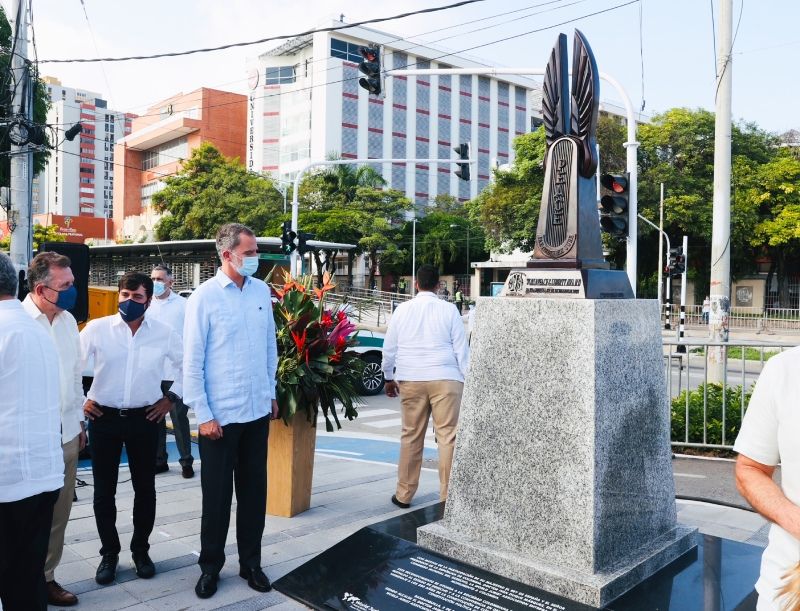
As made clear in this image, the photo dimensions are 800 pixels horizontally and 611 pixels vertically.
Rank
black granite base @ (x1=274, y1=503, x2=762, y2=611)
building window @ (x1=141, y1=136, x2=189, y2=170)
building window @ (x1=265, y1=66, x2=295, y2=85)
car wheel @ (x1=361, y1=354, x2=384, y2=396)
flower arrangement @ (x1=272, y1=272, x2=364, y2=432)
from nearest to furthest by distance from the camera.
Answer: black granite base @ (x1=274, y1=503, x2=762, y2=611) → flower arrangement @ (x1=272, y1=272, x2=364, y2=432) → car wheel @ (x1=361, y1=354, x2=384, y2=396) → building window @ (x1=265, y1=66, x2=295, y2=85) → building window @ (x1=141, y1=136, x2=189, y2=170)

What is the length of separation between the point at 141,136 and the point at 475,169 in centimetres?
3821

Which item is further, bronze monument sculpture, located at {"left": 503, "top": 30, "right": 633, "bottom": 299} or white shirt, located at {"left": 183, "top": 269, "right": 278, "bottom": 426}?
bronze monument sculpture, located at {"left": 503, "top": 30, "right": 633, "bottom": 299}

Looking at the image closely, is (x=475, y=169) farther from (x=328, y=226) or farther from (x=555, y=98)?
(x=555, y=98)

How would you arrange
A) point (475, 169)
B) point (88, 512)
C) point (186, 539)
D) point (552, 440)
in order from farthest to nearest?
1. point (475, 169)
2. point (88, 512)
3. point (186, 539)
4. point (552, 440)

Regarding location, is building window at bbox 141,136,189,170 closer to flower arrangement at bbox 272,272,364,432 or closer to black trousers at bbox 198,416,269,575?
flower arrangement at bbox 272,272,364,432

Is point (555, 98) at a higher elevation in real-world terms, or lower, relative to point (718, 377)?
higher

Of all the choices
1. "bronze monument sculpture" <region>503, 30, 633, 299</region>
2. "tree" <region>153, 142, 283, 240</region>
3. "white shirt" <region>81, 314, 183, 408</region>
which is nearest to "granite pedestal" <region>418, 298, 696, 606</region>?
"bronze monument sculpture" <region>503, 30, 633, 299</region>

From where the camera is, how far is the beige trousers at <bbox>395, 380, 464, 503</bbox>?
237 inches

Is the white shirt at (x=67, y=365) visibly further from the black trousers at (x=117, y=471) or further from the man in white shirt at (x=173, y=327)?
the man in white shirt at (x=173, y=327)

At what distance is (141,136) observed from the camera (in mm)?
83562

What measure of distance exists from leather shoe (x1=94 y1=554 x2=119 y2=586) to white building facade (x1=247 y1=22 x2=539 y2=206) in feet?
206

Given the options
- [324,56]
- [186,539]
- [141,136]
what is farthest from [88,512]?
[141,136]

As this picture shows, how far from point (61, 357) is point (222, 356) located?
0.88 meters

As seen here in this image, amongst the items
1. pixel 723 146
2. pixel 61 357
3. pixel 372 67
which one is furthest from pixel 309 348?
pixel 372 67
